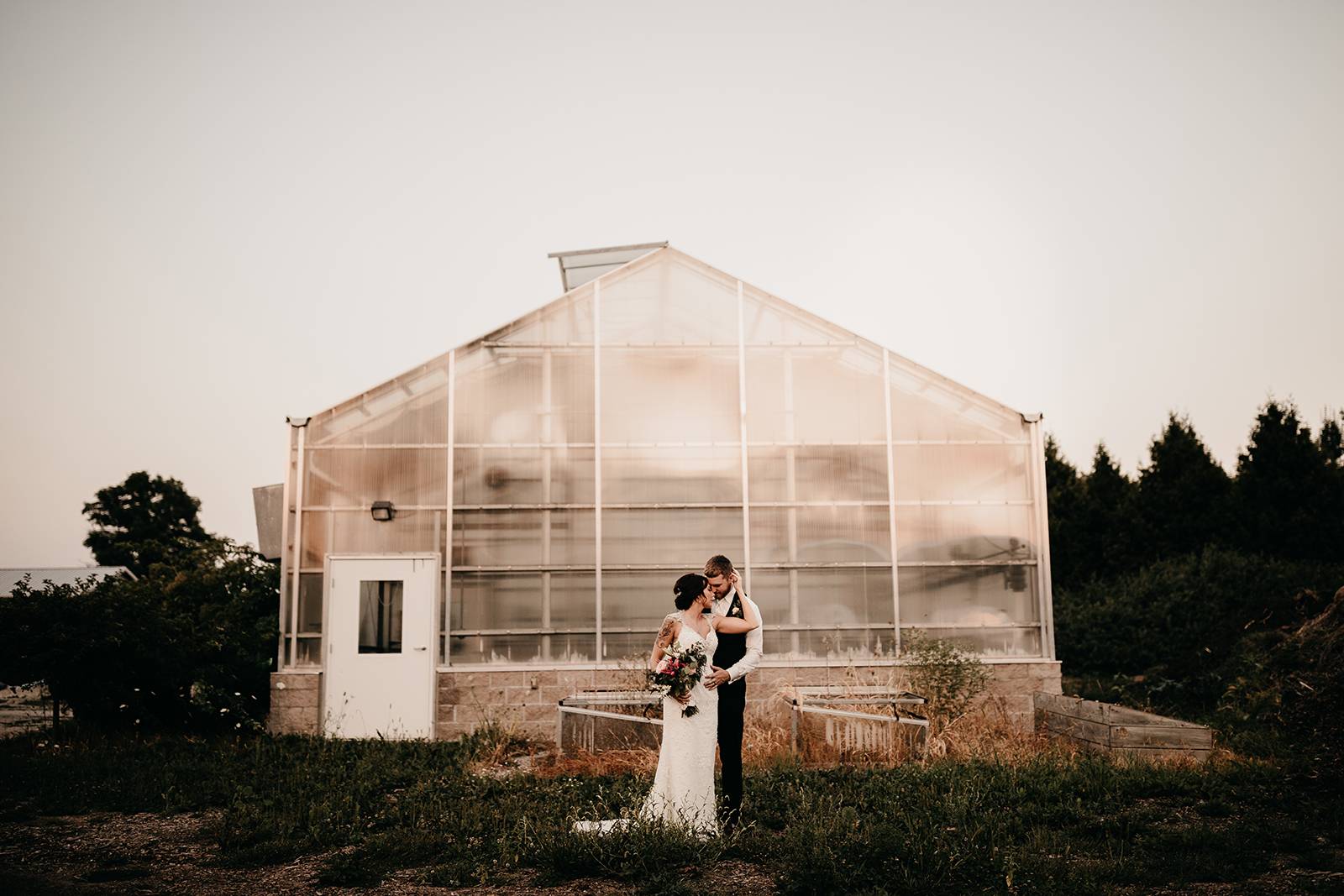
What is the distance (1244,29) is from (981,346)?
268 inches

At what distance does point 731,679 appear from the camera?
6.40 m

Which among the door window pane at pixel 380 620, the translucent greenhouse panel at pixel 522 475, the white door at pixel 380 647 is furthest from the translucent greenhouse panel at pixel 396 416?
the door window pane at pixel 380 620

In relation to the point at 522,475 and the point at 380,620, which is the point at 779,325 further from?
the point at 380,620

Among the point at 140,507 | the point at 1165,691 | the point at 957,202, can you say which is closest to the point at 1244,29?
the point at 957,202

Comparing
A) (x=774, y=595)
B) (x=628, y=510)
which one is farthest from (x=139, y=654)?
(x=774, y=595)

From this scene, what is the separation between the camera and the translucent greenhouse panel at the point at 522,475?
11.6 metres

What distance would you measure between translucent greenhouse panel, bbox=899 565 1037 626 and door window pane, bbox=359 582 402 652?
638cm

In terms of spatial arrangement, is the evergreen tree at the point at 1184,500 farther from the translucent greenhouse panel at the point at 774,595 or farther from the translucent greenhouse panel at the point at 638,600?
the translucent greenhouse panel at the point at 638,600

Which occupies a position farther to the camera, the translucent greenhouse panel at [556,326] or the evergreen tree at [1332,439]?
the evergreen tree at [1332,439]

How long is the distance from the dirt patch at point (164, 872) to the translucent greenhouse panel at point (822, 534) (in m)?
6.08

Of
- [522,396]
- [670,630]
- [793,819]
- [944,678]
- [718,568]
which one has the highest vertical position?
[522,396]

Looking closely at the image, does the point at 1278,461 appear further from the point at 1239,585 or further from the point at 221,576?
the point at 221,576

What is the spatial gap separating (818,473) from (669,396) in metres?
2.21

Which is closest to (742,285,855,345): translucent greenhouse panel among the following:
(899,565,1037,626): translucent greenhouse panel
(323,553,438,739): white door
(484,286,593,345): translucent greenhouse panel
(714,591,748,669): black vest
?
(484,286,593,345): translucent greenhouse panel
